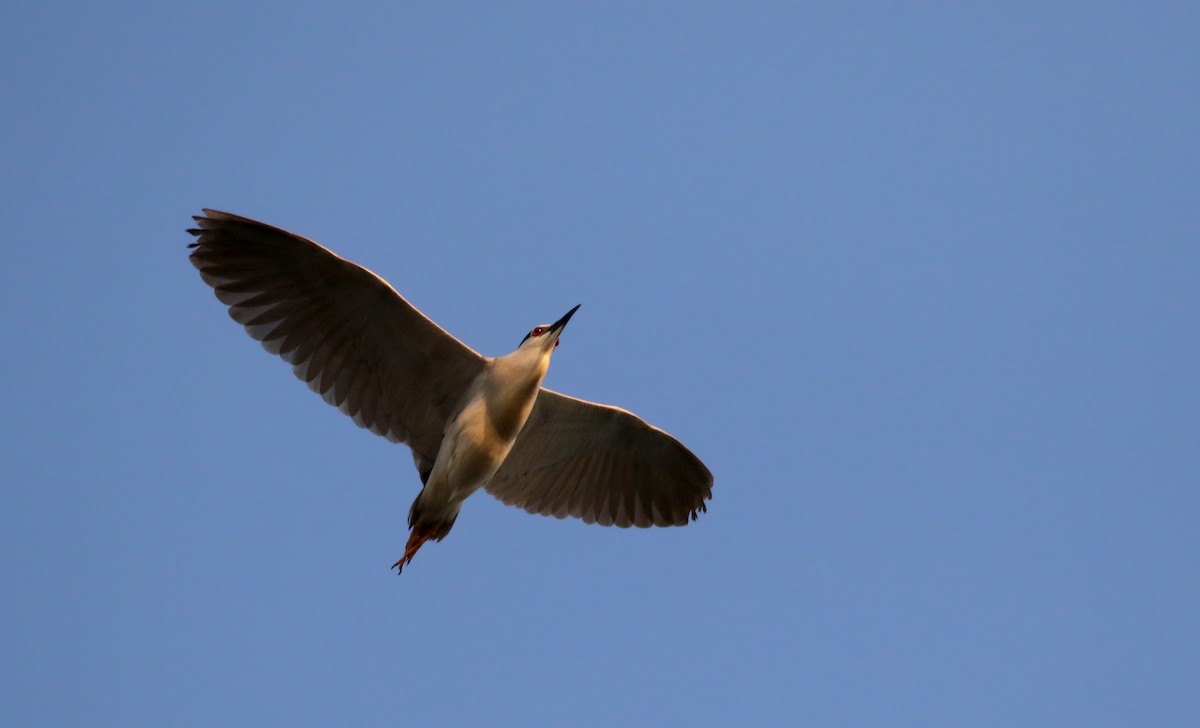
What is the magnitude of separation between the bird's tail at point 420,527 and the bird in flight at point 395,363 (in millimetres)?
11

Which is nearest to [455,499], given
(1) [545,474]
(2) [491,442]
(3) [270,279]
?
(2) [491,442]

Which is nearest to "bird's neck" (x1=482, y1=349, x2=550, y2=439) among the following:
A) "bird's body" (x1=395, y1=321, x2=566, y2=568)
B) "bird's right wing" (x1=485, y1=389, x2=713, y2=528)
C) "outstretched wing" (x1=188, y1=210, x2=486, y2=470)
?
"bird's body" (x1=395, y1=321, x2=566, y2=568)

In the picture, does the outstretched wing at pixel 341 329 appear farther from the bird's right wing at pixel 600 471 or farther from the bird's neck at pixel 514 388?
the bird's right wing at pixel 600 471

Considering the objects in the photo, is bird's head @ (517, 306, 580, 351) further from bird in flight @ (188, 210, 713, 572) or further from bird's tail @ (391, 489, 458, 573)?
bird's tail @ (391, 489, 458, 573)

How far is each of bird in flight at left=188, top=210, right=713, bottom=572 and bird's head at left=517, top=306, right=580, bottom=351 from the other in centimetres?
1

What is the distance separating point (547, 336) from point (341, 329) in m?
1.87

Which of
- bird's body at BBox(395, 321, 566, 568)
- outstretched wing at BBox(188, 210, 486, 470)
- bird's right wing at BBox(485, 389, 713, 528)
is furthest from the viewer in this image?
bird's right wing at BBox(485, 389, 713, 528)

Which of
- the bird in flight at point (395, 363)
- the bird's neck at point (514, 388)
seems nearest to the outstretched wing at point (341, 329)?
the bird in flight at point (395, 363)

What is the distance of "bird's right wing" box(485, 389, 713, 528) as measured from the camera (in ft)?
41.3

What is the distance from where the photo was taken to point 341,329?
11609 millimetres

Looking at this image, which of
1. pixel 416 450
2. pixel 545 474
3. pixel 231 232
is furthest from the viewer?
pixel 545 474

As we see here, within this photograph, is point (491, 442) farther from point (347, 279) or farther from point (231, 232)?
point (231, 232)

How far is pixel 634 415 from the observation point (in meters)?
12.5

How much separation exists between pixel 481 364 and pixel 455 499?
49.7 inches
